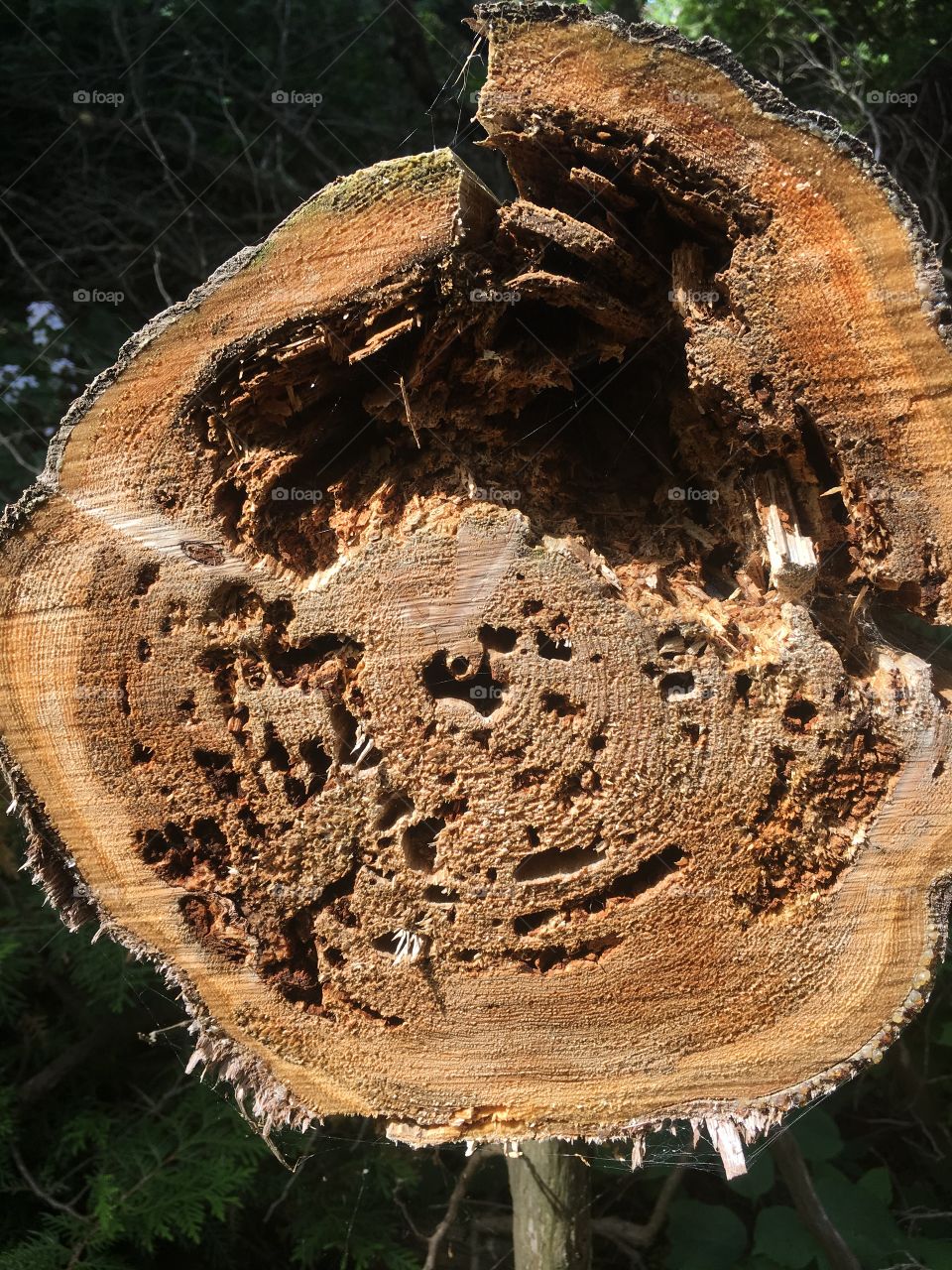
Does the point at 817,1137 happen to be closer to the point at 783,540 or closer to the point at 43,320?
the point at 783,540

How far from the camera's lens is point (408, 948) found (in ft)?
3.51

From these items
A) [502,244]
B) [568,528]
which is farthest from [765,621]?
[502,244]

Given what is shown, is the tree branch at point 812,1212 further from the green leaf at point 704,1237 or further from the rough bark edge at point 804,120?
the rough bark edge at point 804,120

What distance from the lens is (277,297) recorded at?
1.03 meters

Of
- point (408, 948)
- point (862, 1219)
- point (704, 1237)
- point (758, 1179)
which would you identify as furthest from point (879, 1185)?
point (408, 948)

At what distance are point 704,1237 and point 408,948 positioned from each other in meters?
1.25

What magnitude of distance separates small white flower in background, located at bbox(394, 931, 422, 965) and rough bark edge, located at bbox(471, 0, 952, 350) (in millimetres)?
817

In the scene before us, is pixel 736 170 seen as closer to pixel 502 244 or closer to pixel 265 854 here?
pixel 502 244

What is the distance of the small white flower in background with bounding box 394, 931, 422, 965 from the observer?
1.07 metres

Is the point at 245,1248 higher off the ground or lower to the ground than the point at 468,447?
lower

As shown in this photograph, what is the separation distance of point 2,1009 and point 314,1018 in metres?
1.33

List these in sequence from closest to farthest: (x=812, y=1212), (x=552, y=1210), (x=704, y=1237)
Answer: (x=552, y=1210), (x=812, y=1212), (x=704, y=1237)

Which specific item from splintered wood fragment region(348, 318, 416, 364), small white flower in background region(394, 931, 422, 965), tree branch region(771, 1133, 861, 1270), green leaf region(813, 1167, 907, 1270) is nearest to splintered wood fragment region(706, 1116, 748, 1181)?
small white flower in background region(394, 931, 422, 965)

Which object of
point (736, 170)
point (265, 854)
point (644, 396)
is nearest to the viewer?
point (736, 170)
